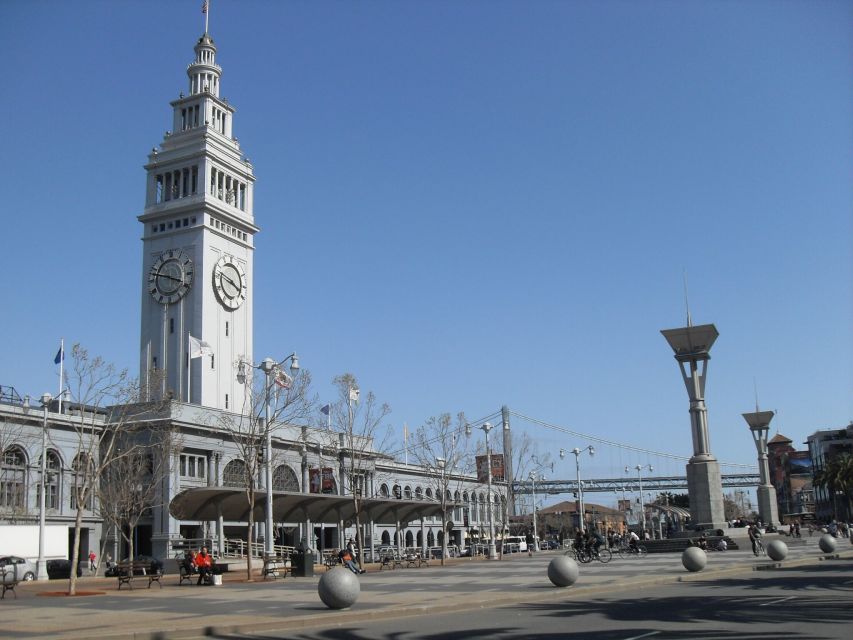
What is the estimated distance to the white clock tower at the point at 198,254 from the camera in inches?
3506

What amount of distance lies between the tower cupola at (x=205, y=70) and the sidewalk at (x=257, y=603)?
3130 inches

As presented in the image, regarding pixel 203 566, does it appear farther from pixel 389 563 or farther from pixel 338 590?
pixel 389 563

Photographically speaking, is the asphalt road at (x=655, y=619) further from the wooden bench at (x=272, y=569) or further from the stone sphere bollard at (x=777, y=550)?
the wooden bench at (x=272, y=569)

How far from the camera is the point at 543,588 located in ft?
86.0

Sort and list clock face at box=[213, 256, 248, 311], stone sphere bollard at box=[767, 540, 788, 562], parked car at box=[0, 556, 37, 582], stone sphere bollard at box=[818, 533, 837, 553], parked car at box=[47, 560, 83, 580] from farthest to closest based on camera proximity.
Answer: clock face at box=[213, 256, 248, 311], parked car at box=[47, 560, 83, 580], parked car at box=[0, 556, 37, 582], stone sphere bollard at box=[818, 533, 837, 553], stone sphere bollard at box=[767, 540, 788, 562]

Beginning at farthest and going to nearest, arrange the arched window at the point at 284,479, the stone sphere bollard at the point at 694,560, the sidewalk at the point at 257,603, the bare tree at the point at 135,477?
the arched window at the point at 284,479 → the bare tree at the point at 135,477 → the stone sphere bollard at the point at 694,560 → the sidewalk at the point at 257,603

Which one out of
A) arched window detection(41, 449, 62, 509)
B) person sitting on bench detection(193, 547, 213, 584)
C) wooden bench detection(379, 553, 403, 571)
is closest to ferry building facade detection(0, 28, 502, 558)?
arched window detection(41, 449, 62, 509)

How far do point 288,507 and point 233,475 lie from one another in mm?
28481

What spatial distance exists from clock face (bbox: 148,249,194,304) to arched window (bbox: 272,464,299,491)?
22.3m

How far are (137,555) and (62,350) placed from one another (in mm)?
22392

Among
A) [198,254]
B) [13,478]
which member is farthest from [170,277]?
[13,478]

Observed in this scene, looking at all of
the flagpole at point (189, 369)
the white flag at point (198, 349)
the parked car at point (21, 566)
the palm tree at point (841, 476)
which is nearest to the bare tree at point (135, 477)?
the parked car at point (21, 566)

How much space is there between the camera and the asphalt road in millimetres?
14930

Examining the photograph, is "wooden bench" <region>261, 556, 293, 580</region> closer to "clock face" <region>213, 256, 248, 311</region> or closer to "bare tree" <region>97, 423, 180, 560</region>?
"bare tree" <region>97, 423, 180, 560</region>
